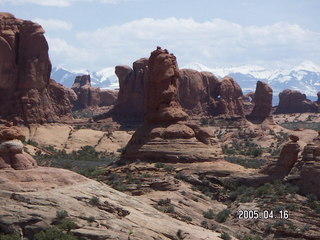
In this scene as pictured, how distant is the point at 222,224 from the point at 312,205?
6595 millimetres

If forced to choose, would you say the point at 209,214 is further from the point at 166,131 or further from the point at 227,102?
the point at 227,102

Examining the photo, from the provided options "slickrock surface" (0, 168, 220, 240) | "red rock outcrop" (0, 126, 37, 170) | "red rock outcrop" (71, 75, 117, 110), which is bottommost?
"red rock outcrop" (71, 75, 117, 110)

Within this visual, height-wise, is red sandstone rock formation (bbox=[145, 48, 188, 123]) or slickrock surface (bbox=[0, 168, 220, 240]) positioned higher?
red sandstone rock formation (bbox=[145, 48, 188, 123])

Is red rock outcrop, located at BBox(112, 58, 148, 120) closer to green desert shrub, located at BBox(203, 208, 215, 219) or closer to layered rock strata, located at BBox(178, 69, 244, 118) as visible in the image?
layered rock strata, located at BBox(178, 69, 244, 118)

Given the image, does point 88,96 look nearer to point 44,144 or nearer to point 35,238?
point 44,144

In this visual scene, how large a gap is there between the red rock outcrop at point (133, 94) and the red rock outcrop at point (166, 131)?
51.4m

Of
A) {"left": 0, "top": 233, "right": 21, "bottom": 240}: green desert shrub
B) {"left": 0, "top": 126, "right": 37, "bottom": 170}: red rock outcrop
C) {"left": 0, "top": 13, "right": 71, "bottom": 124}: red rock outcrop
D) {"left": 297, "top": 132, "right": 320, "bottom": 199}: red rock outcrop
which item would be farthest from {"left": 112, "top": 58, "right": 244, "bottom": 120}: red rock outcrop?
{"left": 0, "top": 233, "right": 21, "bottom": 240}: green desert shrub

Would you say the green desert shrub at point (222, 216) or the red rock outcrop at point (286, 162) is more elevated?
the red rock outcrop at point (286, 162)

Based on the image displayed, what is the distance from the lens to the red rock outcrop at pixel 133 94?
11025cm

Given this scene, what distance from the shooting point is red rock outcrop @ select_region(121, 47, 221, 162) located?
171 ft

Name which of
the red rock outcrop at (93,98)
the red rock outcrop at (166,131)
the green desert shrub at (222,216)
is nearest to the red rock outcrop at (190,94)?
the red rock outcrop at (93,98)

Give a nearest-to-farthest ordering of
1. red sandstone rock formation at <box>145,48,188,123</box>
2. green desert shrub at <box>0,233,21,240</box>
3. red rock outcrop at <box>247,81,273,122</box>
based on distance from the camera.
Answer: green desert shrub at <box>0,233,21,240</box>
red sandstone rock formation at <box>145,48,188,123</box>
red rock outcrop at <box>247,81,273,122</box>

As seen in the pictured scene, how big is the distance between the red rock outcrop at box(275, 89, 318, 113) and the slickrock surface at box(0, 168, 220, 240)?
12819 cm

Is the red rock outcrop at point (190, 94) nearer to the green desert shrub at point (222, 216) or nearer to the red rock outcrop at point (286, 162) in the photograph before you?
the red rock outcrop at point (286, 162)
